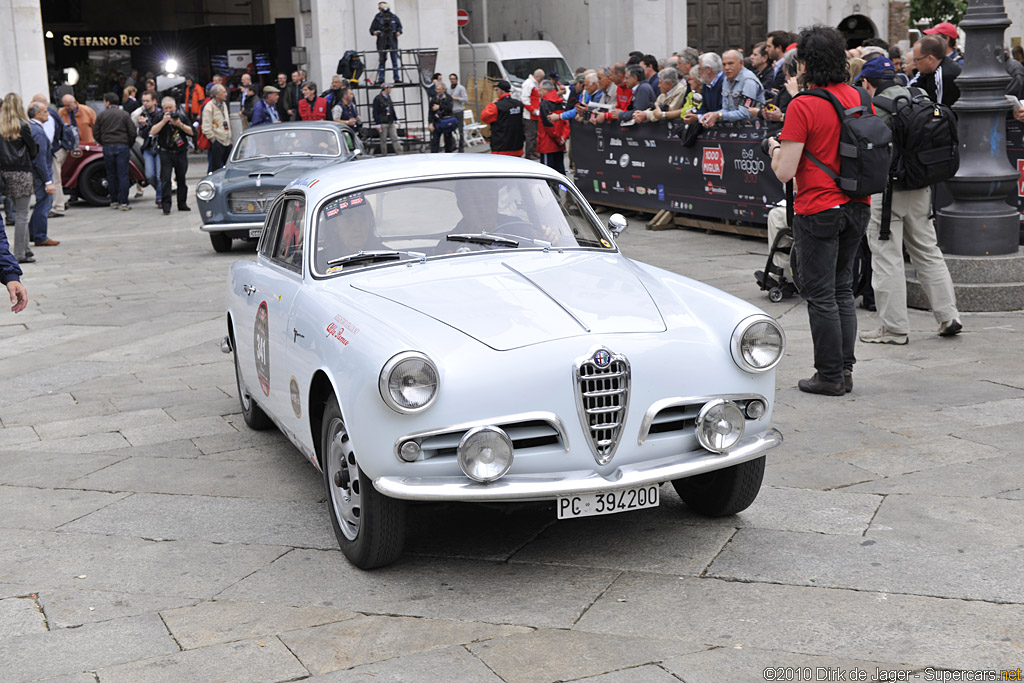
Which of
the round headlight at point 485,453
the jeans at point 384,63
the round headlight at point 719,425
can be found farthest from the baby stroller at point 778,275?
the jeans at point 384,63

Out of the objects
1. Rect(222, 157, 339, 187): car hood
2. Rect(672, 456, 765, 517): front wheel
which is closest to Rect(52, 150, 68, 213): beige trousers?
Rect(222, 157, 339, 187): car hood

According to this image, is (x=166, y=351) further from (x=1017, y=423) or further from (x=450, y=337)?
(x=1017, y=423)

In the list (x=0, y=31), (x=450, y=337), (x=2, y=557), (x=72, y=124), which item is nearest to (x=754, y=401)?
(x=450, y=337)

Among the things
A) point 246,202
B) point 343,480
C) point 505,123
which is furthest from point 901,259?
point 505,123

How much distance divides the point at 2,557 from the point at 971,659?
12.5 feet

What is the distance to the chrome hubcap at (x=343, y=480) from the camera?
4.55m

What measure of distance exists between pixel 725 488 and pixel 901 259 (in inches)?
147

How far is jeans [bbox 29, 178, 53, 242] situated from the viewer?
1568cm

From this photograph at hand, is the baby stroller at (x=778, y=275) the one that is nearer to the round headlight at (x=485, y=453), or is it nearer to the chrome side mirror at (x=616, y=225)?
the chrome side mirror at (x=616, y=225)

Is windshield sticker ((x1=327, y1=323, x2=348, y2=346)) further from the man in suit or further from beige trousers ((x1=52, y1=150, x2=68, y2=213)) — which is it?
beige trousers ((x1=52, y1=150, x2=68, y2=213))

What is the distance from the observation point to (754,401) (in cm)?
459

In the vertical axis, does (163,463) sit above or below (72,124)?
below

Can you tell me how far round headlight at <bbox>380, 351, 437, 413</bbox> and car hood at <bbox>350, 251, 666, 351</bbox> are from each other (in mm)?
291

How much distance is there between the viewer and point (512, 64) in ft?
106
